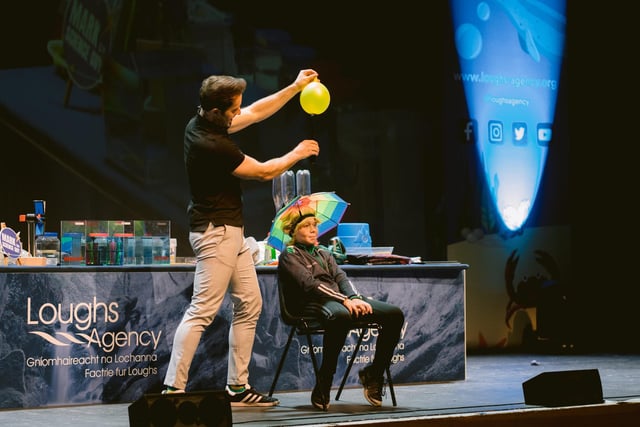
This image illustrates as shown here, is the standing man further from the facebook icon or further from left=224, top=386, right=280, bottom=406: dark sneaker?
the facebook icon

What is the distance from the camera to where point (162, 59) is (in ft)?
23.0

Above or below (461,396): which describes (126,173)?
above

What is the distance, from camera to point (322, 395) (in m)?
4.98

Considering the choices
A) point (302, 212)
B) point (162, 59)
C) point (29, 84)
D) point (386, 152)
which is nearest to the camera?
point (302, 212)

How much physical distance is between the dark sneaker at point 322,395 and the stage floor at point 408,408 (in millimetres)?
53

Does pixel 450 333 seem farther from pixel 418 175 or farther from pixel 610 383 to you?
pixel 418 175

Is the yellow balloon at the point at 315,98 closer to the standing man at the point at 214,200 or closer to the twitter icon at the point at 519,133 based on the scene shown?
the standing man at the point at 214,200

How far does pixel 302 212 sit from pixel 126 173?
2025 millimetres

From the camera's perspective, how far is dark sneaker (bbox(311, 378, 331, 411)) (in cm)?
497

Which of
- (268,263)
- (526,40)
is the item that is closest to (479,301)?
(526,40)

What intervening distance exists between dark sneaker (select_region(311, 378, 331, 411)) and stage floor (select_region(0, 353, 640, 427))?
0.17 feet

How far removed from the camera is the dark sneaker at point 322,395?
497 cm

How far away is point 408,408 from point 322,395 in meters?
0.42

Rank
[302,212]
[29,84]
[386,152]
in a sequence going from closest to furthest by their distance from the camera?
[302,212] < [29,84] < [386,152]
